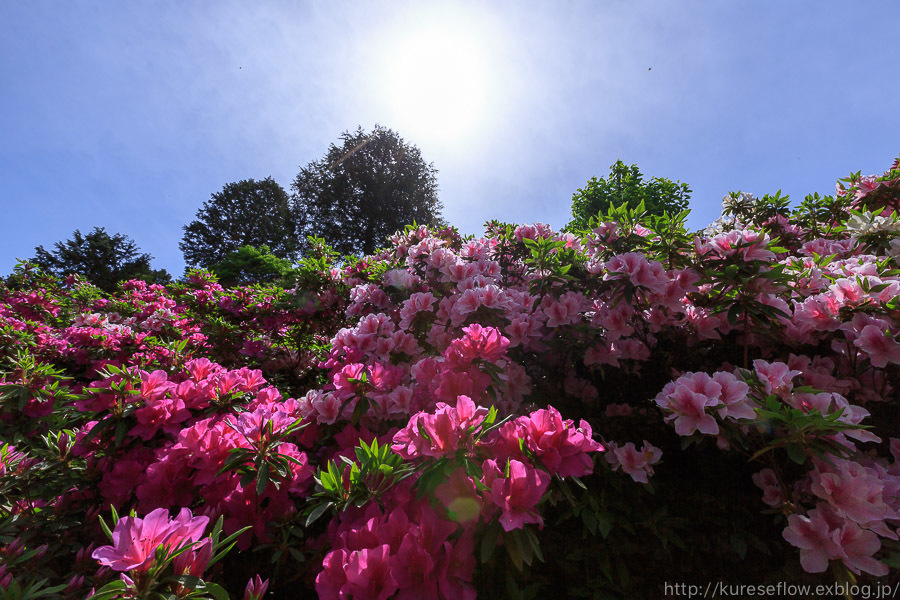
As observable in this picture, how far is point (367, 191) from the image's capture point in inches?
742

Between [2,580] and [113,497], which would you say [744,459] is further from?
[113,497]

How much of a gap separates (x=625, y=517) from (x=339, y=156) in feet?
68.8

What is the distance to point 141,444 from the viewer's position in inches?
67.7

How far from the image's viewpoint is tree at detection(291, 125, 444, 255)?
18781mm

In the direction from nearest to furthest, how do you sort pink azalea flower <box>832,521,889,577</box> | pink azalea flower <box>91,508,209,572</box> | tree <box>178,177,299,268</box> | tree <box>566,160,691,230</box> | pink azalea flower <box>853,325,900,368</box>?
pink azalea flower <box>91,508,209,572</box>
pink azalea flower <box>832,521,889,577</box>
pink azalea flower <box>853,325,900,368</box>
tree <box>566,160,691,230</box>
tree <box>178,177,299,268</box>

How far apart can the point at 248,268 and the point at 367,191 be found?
725 centimetres

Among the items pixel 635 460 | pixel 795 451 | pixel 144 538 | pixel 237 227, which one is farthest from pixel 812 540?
pixel 237 227

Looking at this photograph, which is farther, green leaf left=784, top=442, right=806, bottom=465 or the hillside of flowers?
green leaf left=784, top=442, right=806, bottom=465

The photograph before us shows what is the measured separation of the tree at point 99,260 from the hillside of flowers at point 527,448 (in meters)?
23.9

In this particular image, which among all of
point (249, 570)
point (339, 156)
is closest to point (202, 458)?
point (249, 570)

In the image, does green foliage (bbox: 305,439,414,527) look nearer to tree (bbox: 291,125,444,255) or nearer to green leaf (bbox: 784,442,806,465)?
green leaf (bbox: 784,442,806,465)

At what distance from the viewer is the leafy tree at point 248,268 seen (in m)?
17.8

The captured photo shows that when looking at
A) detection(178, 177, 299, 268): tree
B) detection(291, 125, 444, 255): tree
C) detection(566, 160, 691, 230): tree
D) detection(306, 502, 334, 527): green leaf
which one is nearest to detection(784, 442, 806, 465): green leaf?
detection(306, 502, 334, 527): green leaf

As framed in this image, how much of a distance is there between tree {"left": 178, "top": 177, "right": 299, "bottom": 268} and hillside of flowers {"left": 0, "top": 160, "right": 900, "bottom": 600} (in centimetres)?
2257
